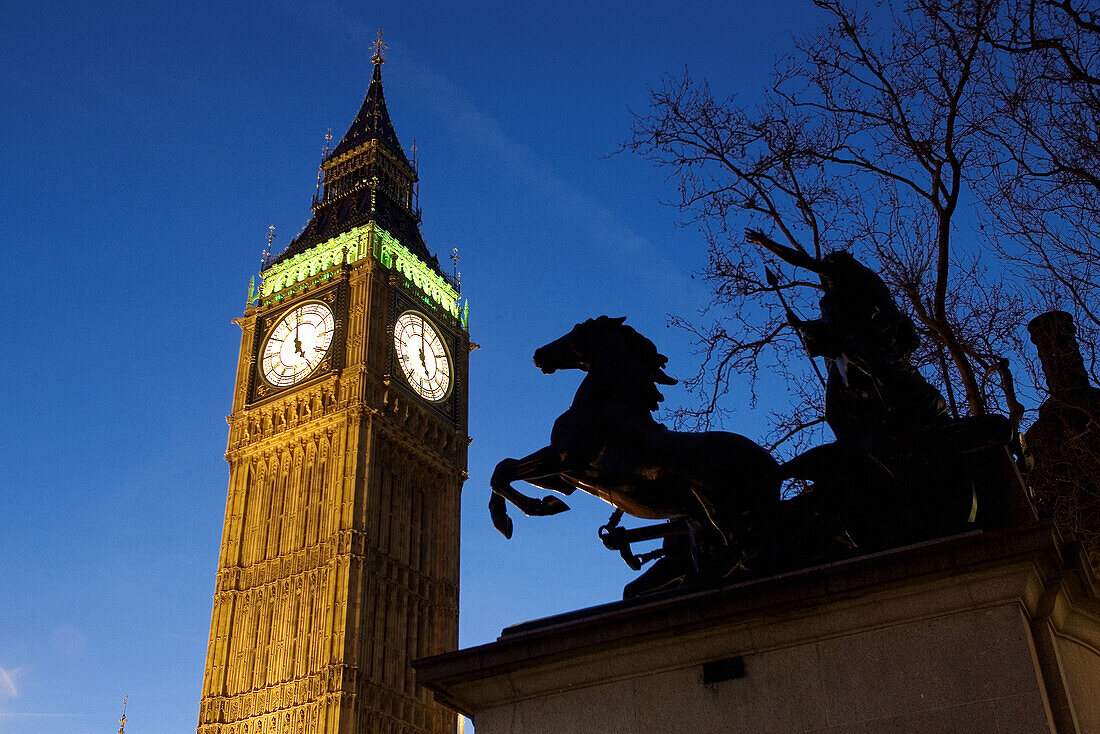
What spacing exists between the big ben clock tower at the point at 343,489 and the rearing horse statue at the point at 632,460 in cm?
2899

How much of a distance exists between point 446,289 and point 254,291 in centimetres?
745

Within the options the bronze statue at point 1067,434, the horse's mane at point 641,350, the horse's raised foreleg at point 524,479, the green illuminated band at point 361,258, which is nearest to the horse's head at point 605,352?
the horse's mane at point 641,350

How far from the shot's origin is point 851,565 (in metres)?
4.57

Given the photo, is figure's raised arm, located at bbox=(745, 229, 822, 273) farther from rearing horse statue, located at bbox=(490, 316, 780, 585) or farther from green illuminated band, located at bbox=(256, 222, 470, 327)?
green illuminated band, located at bbox=(256, 222, 470, 327)

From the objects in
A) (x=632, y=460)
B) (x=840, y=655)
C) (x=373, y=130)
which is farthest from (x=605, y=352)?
(x=373, y=130)

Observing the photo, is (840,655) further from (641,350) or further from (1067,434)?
(1067,434)

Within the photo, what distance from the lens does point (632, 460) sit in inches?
222

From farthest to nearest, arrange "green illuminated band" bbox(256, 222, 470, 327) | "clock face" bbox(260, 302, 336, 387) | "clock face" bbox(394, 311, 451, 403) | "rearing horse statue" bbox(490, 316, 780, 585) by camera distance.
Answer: "green illuminated band" bbox(256, 222, 470, 327)
"clock face" bbox(394, 311, 451, 403)
"clock face" bbox(260, 302, 336, 387)
"rearing horse statue" bbox(490, 316, 780, 585)

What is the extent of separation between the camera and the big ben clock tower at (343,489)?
114 ft

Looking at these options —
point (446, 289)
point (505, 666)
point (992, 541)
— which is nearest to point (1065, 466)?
point (992, 541)

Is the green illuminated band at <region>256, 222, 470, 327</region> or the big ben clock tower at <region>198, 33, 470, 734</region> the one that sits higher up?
the green illuminated band at <region>256, 222, 470, 327</region>

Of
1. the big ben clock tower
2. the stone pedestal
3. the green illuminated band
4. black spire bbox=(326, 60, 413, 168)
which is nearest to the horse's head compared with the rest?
the stone pedestal

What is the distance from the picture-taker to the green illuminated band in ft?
137

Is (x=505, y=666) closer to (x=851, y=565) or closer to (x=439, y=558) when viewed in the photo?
(x=851, y=565)
